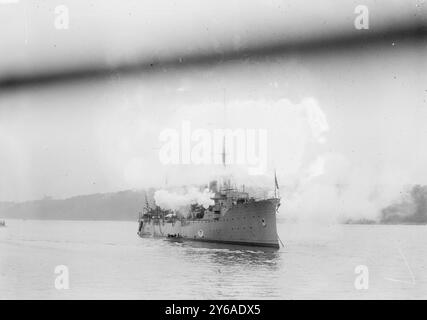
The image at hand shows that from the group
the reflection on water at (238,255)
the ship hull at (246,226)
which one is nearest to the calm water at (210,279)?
the reflection on water at (238,255)

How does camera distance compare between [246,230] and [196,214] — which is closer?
[246,230]

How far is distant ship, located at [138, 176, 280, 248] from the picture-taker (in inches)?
1287

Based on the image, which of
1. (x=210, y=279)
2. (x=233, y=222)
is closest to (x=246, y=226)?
(x=233, y=222)

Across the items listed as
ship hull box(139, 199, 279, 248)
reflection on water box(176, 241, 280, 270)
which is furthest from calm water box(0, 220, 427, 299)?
ship hull box(139, 199, 279, 248)

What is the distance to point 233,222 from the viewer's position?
1347 inches

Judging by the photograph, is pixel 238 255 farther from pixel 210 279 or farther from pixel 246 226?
pixel 210 279

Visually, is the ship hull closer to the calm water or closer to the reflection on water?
the reflection on water

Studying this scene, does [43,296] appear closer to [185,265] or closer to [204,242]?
[185,265]

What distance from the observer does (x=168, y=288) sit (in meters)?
17.0

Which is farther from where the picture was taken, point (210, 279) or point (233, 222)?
point (233, 222)

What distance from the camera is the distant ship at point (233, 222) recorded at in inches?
1287
